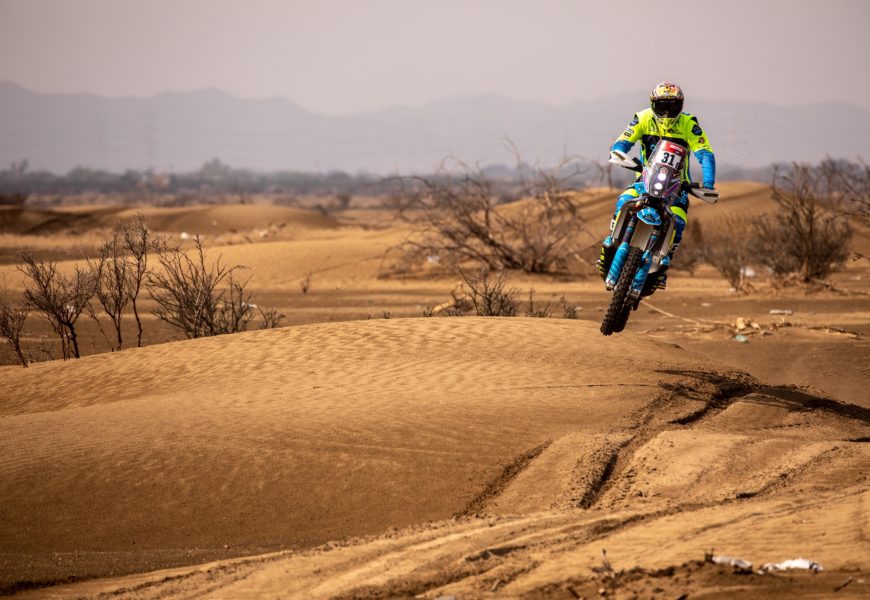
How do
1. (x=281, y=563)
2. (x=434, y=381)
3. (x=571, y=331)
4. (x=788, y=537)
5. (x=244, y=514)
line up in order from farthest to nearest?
(x=571, y=331) < (x=434, y=381) < (x=244, y=514) < (x=281, y=563) < (x=788, y=537)

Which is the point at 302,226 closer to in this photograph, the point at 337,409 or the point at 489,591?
Answer: the point at 337,409

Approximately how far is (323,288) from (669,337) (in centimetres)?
1455

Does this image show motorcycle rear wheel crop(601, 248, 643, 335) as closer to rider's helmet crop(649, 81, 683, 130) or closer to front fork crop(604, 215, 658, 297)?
front fork crop(604, 215, 658, 297)

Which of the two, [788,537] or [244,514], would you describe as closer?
[788,537]

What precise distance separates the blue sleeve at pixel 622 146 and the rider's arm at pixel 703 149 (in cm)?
59

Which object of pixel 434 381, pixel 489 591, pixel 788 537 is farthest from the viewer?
pixel 434 381

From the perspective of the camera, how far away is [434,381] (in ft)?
40.6

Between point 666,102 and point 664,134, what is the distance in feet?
1.02

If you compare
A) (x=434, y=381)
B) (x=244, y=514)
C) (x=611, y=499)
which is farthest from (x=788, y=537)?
(x=434, y=381)

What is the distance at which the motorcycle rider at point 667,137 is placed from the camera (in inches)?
448

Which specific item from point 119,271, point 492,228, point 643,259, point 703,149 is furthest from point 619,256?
point 492,228

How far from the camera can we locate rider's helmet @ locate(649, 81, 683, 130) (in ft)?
37.2

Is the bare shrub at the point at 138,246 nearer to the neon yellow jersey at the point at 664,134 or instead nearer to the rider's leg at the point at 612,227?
the rider's leg at the point at 612,227

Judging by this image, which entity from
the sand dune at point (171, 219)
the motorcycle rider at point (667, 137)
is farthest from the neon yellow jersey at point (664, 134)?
the sand dune at point (171, 219)
